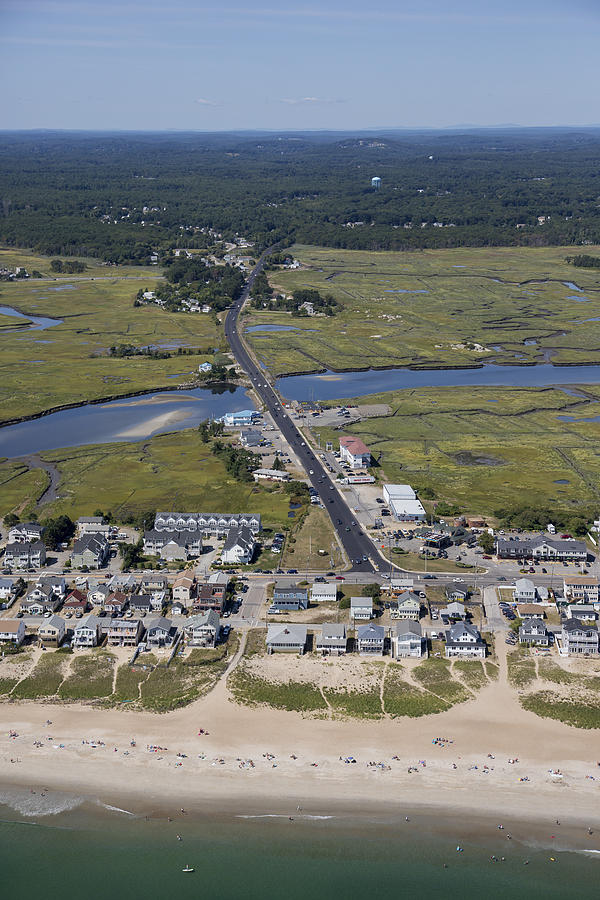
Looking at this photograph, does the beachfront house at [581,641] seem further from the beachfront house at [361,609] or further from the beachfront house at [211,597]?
the beachfront house at [211,597]

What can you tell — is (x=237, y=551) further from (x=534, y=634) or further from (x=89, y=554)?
(x=534, y=634)

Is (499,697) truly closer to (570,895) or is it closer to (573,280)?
(570,895)

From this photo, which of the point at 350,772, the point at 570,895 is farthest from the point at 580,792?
the point at 350,772

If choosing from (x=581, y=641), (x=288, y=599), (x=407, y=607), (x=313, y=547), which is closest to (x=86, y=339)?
(x=313, y=547)

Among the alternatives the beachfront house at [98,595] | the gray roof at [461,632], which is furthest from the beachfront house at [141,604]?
the gray roof at [461,632]

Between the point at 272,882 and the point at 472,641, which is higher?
the point at 472,641
